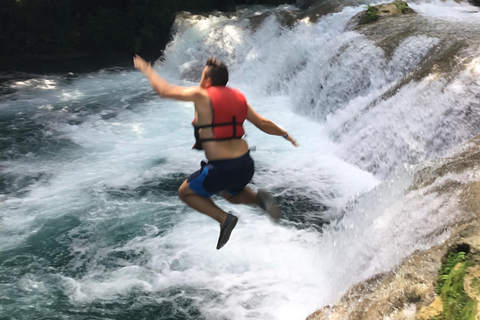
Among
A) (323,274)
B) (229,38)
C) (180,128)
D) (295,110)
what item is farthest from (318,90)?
(323,274)

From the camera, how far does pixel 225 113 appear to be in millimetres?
3057

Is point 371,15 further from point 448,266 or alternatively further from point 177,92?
point 448,266

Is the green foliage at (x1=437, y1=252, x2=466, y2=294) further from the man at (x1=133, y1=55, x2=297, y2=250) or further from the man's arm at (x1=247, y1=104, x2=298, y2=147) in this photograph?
the man's arm at (x1=247, y1=104, x2=298, y2=147)

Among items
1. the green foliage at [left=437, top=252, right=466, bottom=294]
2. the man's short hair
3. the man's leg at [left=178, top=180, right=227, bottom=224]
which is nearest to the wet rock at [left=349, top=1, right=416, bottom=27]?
the man's short hair

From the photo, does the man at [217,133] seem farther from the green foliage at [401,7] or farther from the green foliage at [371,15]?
the green foliage at [401,7]

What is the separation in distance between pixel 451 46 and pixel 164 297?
16.4 ft

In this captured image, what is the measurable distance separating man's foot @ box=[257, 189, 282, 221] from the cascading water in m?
0.71

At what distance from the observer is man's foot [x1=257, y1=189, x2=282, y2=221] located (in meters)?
3.34

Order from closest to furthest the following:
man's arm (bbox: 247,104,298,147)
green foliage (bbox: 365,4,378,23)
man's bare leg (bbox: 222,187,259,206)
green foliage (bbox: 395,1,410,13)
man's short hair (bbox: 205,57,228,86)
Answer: man's short hair (bbox: 205,57,228,86)
man's arm (bbox: 247,104,298,147)
man's bare leg (bbox: 222,187,259,206)
green foliage (bbox: 365,4,378,23)
green foliage (bbox: 395,1,410,13)

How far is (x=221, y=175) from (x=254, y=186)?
7.97ft

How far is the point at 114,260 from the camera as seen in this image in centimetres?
426

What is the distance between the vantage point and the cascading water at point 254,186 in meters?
3.73

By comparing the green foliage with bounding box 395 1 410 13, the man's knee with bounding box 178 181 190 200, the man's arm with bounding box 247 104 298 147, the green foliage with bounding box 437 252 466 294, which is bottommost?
the man's knee with bounding box 178 181 190 200

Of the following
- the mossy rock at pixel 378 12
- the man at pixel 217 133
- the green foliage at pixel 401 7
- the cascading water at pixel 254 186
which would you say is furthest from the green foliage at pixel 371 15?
the man at pixel 217 133
